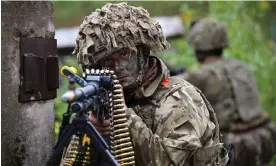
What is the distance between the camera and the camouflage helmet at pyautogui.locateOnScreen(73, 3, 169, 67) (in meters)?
3.78

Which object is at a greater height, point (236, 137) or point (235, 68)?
point (235, 68)

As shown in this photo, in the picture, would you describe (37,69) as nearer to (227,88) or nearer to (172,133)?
(172,133)

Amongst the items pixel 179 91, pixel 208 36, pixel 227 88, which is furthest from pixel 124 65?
pixel 208 36

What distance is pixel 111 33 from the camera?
379cm

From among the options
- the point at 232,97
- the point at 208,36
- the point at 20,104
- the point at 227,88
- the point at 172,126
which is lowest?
the point at 232,97

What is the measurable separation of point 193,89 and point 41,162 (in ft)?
3.50

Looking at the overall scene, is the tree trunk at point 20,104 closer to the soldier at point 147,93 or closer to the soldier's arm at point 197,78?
the soldier at point 147,93

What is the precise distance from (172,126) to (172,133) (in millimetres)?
45

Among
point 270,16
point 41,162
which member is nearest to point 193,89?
point 41,162

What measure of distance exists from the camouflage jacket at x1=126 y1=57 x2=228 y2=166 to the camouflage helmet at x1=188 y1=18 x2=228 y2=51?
3980mm

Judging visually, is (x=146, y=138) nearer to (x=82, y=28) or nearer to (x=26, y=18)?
(x=82, y=28)

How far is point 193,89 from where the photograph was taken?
4113 millimetres

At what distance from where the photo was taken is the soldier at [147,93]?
373 centimetres

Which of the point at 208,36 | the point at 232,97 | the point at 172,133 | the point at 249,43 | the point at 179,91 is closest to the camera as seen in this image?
the point at 172,133
